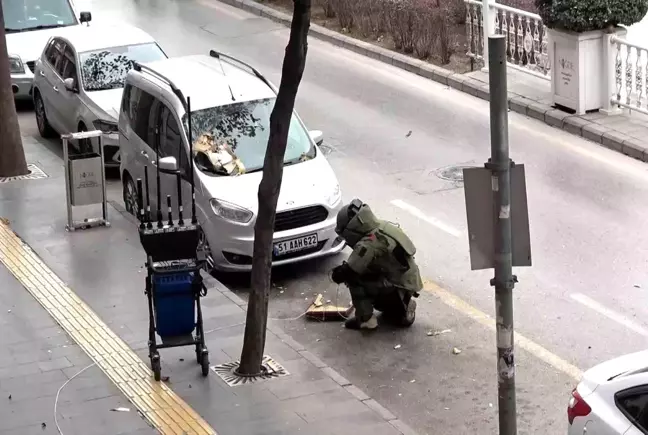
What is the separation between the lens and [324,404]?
9.30m

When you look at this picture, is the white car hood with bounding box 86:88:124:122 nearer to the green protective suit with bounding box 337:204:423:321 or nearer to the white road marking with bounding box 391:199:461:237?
the white road marking with bounding box 391:199:461:237

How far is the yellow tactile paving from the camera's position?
9.11m

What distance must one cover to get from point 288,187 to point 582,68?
6.26 meters

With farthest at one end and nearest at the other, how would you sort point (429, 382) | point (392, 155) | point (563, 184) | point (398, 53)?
point (398, 53), point (392, 155), point (563, 184), point (429, 382)

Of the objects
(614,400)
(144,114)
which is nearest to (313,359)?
(614,400)

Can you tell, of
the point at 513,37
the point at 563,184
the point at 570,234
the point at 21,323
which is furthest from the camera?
the point at 513,37

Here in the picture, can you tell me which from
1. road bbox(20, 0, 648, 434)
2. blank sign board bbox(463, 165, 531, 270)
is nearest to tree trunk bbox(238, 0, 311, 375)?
road bbox(20, 0, 648, 434)

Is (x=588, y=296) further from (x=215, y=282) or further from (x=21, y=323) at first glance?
(x=21, y=323)

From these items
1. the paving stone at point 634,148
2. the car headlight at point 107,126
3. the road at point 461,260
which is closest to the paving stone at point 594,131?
the road at point 461,260

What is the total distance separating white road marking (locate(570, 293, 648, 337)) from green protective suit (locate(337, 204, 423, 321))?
5.18ft

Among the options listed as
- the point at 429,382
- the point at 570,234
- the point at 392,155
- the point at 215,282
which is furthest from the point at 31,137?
the point at 429,382

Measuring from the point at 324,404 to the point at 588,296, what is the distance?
10.9 feet

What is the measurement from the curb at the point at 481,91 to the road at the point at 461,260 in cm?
Result: 16

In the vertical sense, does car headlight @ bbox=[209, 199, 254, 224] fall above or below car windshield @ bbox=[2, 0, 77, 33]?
Answer: below
